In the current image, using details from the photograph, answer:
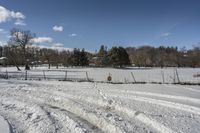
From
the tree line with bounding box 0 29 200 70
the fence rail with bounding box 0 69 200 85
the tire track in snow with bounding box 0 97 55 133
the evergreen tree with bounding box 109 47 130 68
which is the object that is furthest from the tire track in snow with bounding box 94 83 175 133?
the evergreen tree with bounding box 109 47 130 68

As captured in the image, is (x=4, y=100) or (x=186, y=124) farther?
(x=4, y=100)

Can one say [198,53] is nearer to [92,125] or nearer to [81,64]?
[81,64]

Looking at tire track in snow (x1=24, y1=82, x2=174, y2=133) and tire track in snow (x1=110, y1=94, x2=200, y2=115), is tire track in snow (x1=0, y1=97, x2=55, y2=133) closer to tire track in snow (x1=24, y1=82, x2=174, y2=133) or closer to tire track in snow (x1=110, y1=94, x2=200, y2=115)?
tire track in snow (x1=24, y1=82, x2=174, y2=133)

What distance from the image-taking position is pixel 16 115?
9.38 m

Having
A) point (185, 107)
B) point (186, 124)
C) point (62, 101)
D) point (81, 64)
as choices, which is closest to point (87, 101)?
point (62, 101)

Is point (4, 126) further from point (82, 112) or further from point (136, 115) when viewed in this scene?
point (136, 115)

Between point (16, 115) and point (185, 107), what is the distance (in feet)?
23.3

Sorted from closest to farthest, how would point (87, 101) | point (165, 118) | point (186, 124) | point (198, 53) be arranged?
point (186, 124)
point (165, 118)
point (87, 101)
point (198, 53)

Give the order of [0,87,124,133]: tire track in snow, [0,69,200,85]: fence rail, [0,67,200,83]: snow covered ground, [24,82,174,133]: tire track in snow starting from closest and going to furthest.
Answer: [24,82,174,133]: tire track in snow, [0,87,124,133]: tire track in snow, [0,69,200,85]: fence rail, [0,67,200,83]: snow covered ground

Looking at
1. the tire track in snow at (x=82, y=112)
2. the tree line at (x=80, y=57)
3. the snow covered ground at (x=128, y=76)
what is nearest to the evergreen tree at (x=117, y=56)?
the tree line at (x=80, y=57)

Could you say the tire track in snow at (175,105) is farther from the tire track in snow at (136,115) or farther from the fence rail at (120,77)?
the fence rail at (120,77)

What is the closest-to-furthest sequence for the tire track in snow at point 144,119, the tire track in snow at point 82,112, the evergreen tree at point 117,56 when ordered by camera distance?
the tire track in snow at point 144,119 → the tire track in snow at point 82,112 → the evergreen tree at point 117,56

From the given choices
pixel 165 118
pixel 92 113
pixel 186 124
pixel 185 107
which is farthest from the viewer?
pixel 185 107

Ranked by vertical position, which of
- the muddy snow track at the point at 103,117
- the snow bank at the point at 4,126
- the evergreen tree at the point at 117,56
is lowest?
the snow bank at the point at 4,126
